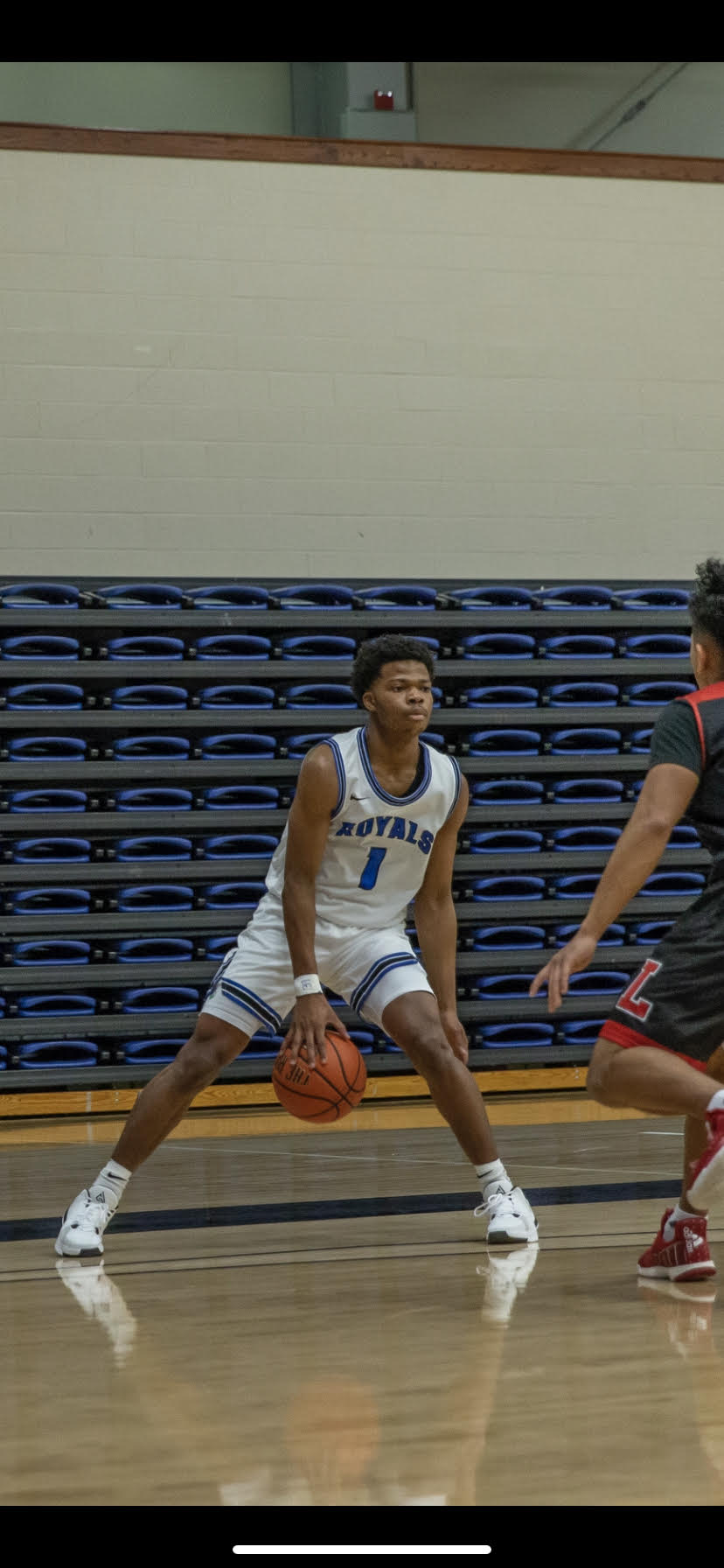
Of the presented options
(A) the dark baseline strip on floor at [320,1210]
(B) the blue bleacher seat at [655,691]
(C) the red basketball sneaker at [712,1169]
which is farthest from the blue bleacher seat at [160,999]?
(C) the red basketball sneaker at [712,1169]

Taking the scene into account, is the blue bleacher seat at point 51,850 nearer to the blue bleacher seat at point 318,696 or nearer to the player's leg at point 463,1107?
the blue bleacher seat at point 318,696

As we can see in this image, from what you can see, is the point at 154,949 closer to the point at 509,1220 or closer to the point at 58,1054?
the point at 58,1054

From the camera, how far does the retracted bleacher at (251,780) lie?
8453 mm

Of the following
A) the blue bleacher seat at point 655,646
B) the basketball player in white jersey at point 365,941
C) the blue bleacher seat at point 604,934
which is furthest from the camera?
the blue bleacher seat at point 655,646

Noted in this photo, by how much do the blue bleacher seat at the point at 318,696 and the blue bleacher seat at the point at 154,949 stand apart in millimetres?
1232

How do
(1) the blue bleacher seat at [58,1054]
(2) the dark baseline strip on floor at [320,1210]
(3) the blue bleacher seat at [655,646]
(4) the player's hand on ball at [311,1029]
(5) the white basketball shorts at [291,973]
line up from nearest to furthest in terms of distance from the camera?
(4) the player's hand on ball at [311,1029] → (5) the white basketball shorts at [291,973] → (2) the dark baseline strip on floor at [320,1210] → (1) the blue bleacher seat at [58,1054] → (3) the blue bleacher seat at [655,646]

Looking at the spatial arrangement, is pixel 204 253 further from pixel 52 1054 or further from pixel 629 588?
pixel 52 1054

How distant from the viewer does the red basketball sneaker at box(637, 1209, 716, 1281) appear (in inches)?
162

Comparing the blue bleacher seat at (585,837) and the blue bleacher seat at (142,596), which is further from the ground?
the blue bleacher seat at (142,596)

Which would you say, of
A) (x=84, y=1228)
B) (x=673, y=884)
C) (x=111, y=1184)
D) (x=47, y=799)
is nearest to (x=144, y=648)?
(x=47, y=799)

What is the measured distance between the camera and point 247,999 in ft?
16.2

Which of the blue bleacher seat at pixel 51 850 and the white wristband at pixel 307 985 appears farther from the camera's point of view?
the blue bleacher seat at pixel 51 850

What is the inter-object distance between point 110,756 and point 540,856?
213cm

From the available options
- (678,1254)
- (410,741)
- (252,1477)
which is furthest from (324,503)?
(252,1477)
